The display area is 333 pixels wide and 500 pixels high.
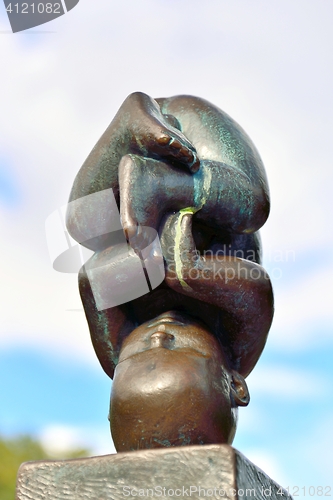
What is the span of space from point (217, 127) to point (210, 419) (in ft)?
4.16

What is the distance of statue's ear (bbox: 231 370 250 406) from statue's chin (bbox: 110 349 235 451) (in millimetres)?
136

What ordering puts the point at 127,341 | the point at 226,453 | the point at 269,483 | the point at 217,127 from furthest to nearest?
the point at 217,127 < the point at 127,341 < the point at 269,483 < the point at 226,453

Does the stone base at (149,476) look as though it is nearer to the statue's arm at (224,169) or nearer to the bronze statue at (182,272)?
the bronze statue at (182,272)

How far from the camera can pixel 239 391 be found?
2.56 metres

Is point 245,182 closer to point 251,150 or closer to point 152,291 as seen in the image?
point 251,150

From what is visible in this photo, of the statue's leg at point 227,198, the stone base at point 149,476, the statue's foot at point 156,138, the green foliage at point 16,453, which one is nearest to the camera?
the stone base at point 149,476

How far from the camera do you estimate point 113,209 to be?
2721 mm

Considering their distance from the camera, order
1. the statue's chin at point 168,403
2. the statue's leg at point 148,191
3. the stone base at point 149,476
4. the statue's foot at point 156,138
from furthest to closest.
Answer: the statue's foot at point 156,138, the statue's leg at point 148,191, the statue's chin at point 168,403, the stone base at point 149,476

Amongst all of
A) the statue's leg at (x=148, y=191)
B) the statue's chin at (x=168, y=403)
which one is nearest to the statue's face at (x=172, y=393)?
the statue's chin at (x=168, y=403)

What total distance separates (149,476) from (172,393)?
0.36 metres

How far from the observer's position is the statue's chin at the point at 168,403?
2221 mm

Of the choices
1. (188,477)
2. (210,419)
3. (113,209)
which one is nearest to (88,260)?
(113,209)

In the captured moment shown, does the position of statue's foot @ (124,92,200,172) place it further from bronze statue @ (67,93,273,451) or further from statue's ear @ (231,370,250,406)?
statue's ear @ (231,370,250,406)

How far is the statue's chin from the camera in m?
2.22
